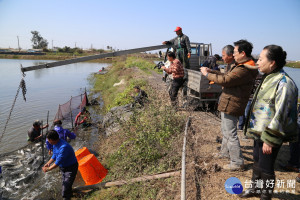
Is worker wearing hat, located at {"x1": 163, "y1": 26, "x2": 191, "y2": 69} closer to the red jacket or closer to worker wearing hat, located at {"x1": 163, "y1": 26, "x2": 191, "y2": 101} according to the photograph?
worker wearing hat, located at {"x1": 163, "y1": 26, "x2": 191, "y2": 101}

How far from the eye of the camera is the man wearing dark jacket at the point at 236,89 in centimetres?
273

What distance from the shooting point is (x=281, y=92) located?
75.5 inches

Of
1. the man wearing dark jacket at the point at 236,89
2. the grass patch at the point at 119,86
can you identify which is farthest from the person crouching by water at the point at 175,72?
the grass patch at the point at 119,86

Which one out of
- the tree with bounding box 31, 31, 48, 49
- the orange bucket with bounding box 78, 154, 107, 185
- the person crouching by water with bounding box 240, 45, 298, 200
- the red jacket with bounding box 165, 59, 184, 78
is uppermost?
the tree with bounding box 31, 31, 48, 49

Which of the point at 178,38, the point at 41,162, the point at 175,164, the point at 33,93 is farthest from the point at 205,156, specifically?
the point at 33,93

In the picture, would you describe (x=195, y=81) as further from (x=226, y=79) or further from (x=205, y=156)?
(x=226, y=79)

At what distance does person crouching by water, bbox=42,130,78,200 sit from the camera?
3.87 meters

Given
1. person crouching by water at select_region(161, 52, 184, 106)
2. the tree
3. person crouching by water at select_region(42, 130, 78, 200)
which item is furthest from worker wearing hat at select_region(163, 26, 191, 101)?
the tree

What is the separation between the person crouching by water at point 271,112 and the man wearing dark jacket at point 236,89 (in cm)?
53

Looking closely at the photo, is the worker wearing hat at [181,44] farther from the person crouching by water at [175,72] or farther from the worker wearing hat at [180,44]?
the person crouching by water at [175,72]

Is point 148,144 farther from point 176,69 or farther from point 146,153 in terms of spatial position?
point 176,69

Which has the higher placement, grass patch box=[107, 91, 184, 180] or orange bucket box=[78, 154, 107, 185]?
grass patch box=[107, 91, 184, 180]

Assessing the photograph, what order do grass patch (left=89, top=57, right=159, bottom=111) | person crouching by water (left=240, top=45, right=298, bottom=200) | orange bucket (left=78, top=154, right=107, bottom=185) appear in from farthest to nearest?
grass patch (left=89, top=57, right=159, bottom=111) → orange bucket (left=78, top=154, right=107, bottom=185) → person crouching by water (left=240, top=45, right=298, bottom=200)

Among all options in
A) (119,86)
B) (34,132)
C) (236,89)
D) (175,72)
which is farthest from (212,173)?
(119,86)
